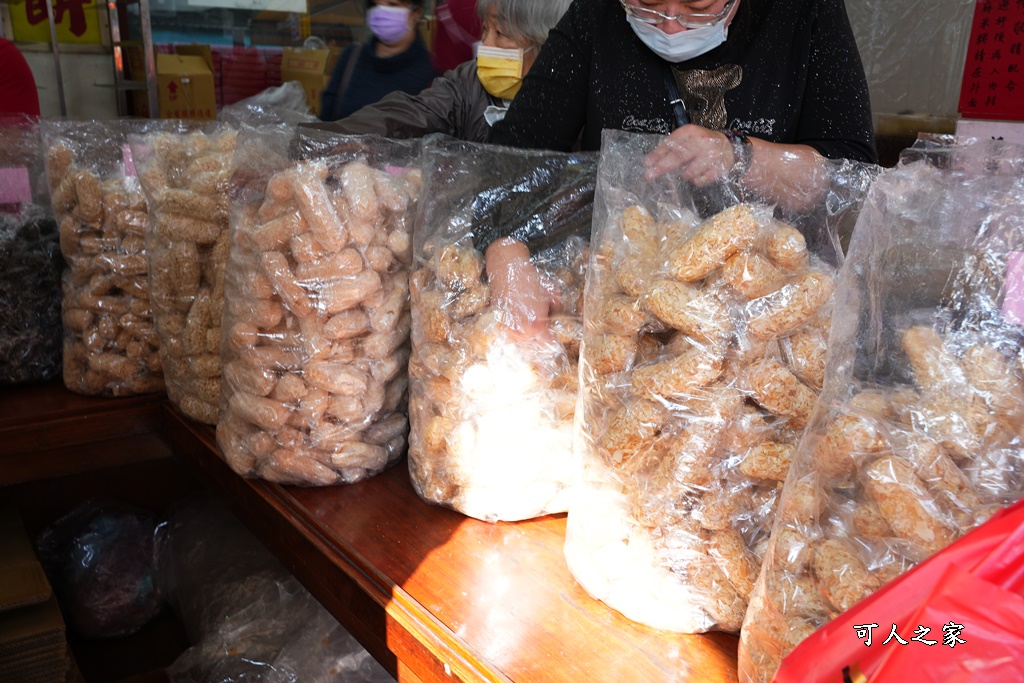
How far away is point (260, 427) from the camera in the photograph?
1176mm

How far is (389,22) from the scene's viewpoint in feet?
6.10

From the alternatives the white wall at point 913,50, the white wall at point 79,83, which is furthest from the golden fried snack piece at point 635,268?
the white wall at point 79,83

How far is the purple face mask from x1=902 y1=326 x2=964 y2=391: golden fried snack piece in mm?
1533

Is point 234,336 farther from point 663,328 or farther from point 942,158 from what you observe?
point 942,158

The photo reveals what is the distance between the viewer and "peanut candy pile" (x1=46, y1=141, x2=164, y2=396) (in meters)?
1.46

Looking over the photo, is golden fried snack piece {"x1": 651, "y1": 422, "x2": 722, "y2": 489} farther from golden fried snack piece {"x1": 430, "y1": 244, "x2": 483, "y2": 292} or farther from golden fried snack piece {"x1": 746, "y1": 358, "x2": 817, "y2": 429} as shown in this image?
golden fried snack piece {"x1": 430, "y1": 244, "x2": 483, "y2": 292}

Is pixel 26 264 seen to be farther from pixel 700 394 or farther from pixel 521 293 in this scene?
pixel 700 394

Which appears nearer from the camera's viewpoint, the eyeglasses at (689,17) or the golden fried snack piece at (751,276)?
the golden fried snack piece at (751,276)

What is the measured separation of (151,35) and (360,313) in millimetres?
3477

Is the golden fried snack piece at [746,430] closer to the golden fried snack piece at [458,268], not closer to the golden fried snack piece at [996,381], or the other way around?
the golden fried snack piece at [996,381]

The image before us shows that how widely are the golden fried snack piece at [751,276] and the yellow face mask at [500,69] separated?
0.98m

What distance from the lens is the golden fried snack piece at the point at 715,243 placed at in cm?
75

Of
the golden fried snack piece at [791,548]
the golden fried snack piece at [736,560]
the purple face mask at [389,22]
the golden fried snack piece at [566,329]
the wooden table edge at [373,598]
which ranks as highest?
the purple face mask at [389,22]

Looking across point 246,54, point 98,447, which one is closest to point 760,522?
point 98,447
